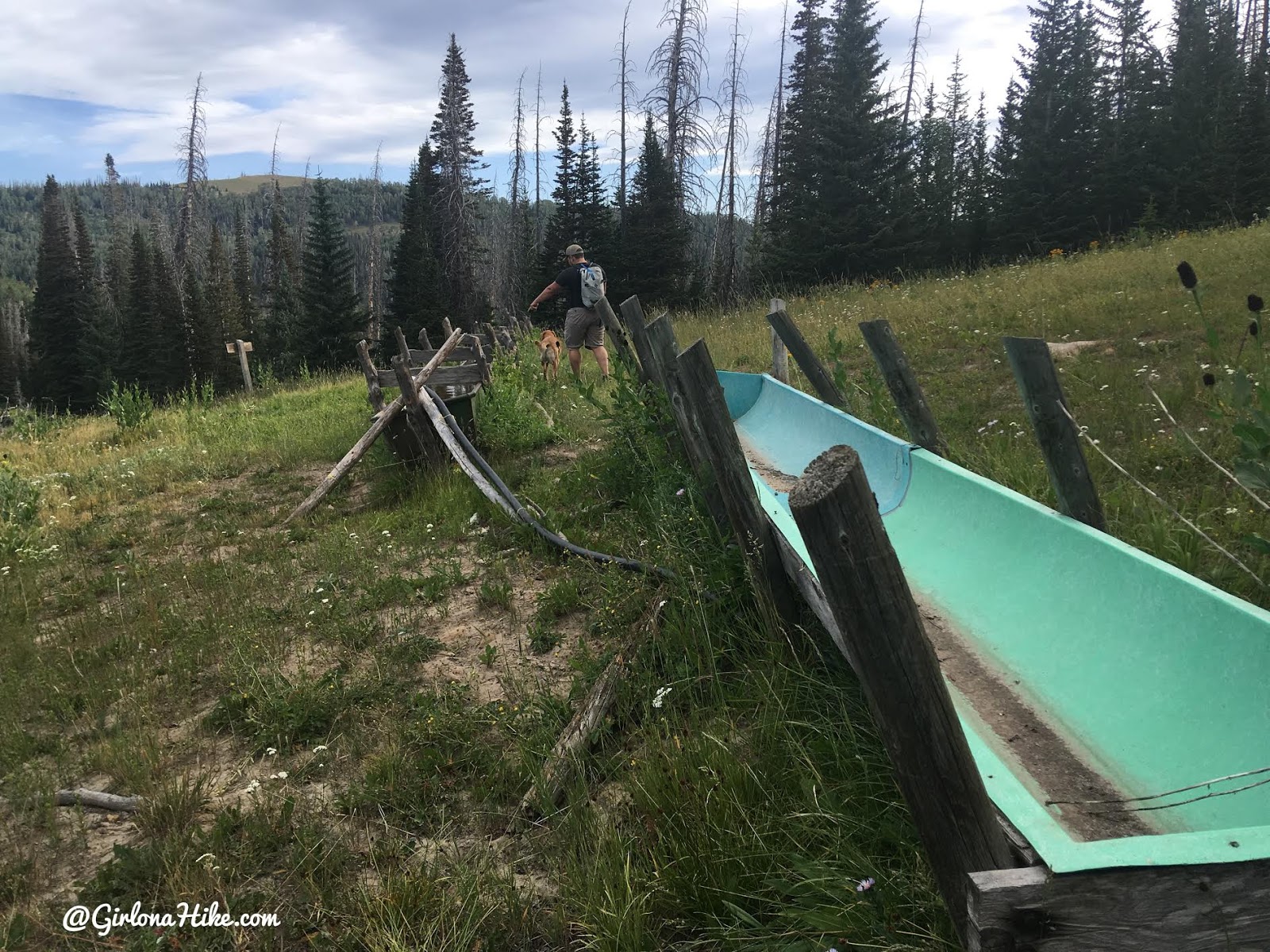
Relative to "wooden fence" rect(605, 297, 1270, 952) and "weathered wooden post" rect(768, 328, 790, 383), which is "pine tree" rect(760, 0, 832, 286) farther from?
"wooden fence" rect(605, 297, 1270, 952)

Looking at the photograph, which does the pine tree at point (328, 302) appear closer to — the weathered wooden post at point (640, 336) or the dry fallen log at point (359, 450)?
the dry fallen log at point (359, 450)

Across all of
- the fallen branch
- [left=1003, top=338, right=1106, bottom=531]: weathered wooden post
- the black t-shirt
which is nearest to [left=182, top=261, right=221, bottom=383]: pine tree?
the black t-shirt

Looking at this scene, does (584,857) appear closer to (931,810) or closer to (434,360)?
(931,810)

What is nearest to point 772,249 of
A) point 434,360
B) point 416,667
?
point 434,360

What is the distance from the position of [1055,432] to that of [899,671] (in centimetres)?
258

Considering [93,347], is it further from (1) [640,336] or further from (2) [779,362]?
(1) [640,336]

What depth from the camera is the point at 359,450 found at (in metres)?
7.98

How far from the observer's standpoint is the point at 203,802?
3152mm

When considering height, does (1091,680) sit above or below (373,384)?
below

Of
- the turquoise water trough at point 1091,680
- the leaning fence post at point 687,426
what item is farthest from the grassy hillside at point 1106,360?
the leaning fence post at point 687,426

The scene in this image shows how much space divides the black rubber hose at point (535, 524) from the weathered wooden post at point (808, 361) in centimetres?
251

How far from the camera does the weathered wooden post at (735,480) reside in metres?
3.52

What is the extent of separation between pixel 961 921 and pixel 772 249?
2537cm

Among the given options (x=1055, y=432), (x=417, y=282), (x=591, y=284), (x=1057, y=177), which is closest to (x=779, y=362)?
(x=591, y=284)
